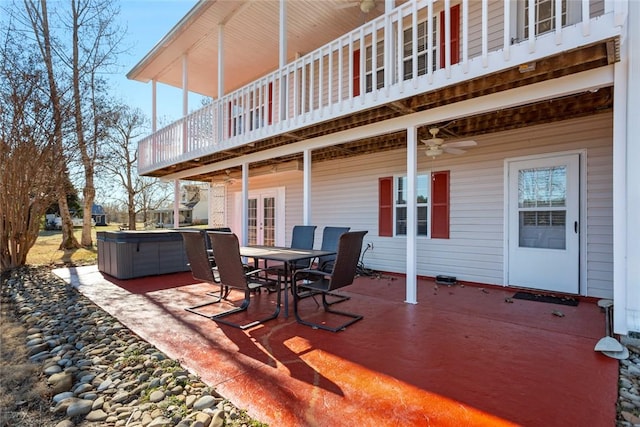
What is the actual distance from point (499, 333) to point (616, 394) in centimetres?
119

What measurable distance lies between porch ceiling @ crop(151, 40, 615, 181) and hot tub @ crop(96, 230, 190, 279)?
232 centimetres

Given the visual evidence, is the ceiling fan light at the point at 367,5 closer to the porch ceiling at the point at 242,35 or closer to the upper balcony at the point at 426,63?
the porch ceiling at the point at 242,35

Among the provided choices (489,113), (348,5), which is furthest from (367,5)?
(489,113)

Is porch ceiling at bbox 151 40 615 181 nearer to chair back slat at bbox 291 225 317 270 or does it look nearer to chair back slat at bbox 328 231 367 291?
chair back slat at bbox 291 225 317 270

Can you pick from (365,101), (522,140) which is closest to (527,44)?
(365,101)

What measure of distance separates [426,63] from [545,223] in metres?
3.22

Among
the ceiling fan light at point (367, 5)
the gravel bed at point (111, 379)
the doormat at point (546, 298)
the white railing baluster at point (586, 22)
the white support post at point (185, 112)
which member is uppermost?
the ceiling fan light at point (367, 5)

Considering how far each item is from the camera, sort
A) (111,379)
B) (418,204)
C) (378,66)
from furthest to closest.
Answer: (418,204)
(378,66)
(111,379)

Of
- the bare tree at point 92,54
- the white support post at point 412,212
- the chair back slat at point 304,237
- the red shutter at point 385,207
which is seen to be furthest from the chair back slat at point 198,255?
the bare tree at point 92,54

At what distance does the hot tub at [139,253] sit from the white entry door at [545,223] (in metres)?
5.95

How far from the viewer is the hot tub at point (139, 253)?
20.7 ft

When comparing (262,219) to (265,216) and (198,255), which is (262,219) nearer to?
(265,216)

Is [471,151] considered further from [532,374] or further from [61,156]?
[61,156]

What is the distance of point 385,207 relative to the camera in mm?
7027
